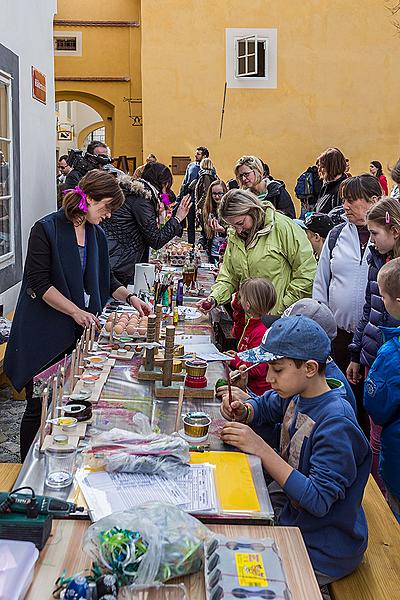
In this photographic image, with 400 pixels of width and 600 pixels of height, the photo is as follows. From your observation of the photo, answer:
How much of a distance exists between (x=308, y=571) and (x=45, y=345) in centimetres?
243

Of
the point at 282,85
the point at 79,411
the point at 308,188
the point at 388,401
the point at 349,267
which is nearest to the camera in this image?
the point at 79,411

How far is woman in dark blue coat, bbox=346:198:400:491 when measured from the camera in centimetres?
378

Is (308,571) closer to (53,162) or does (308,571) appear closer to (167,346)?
(167,346)

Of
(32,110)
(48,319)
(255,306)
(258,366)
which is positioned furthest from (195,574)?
(32,110)

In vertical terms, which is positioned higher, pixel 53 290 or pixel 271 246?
pixel 271 246

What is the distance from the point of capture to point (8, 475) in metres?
2.73

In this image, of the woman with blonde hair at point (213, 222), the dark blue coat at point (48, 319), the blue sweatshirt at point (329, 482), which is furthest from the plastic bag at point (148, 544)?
the woman with blonde hair at point (213, 222)

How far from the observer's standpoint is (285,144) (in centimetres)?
1659

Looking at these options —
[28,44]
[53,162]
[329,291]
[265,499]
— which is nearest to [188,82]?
[53,162]

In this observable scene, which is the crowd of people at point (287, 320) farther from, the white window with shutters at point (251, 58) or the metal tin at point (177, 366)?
the white window with shutters at point (251, 58)

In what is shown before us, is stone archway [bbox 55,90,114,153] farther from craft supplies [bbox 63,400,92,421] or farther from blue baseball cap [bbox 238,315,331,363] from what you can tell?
blue baseball cap [bbox 238,315,331,363]

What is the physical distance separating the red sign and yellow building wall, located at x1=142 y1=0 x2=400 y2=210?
801 centimetres

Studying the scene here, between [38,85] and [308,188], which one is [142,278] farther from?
[308,188]

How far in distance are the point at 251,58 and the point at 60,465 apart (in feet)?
48.5
